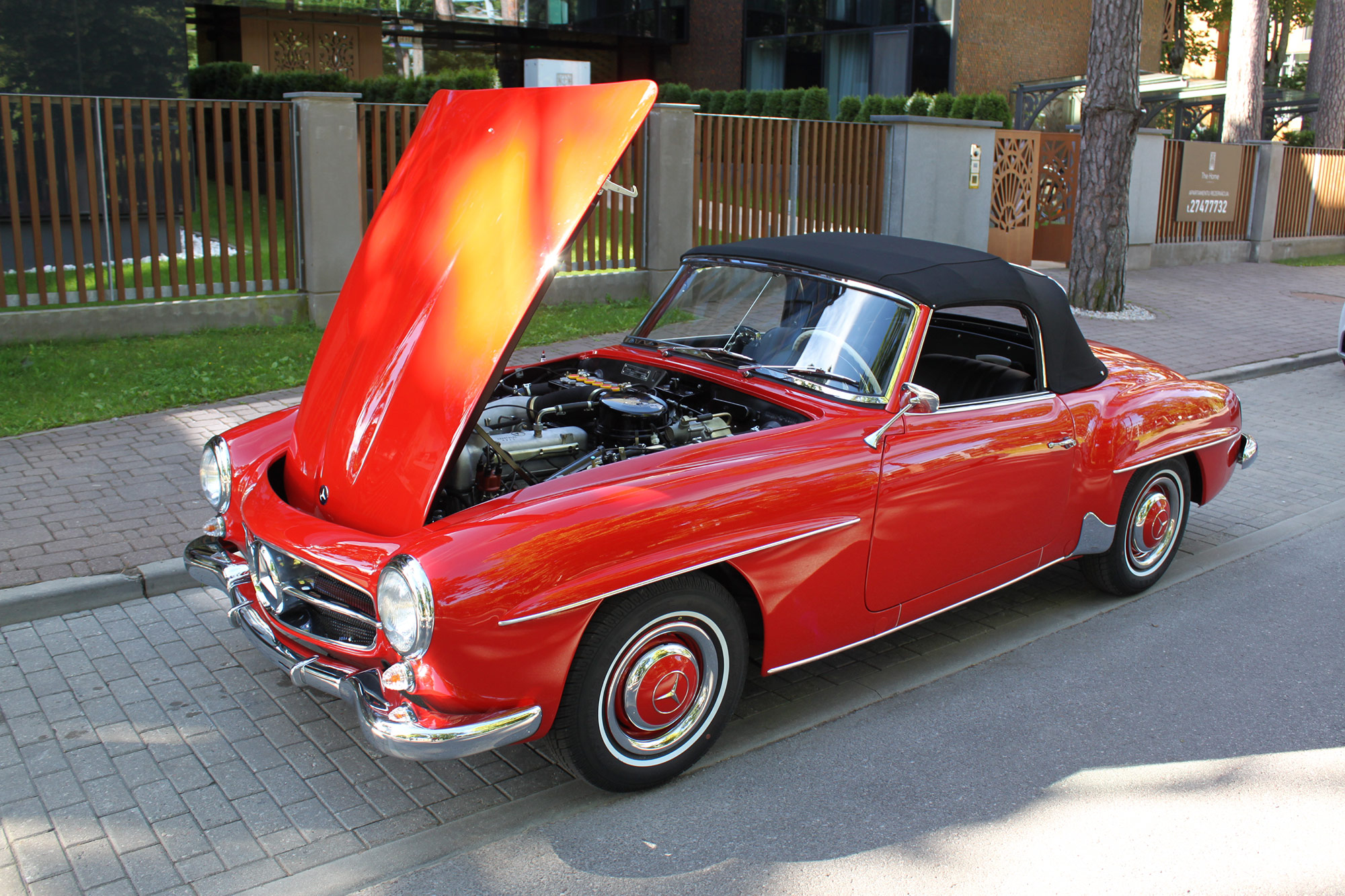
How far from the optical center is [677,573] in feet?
10.8

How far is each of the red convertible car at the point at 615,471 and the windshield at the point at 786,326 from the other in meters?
0.01

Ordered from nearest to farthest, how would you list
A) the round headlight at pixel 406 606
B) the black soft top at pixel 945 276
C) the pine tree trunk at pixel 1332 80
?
the round headlight at pixel 406 606
the black soft top at pixel 945 276
the pine tree trunk at pixel 1332 80

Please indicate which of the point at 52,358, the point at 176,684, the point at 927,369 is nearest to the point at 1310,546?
the point at 927,369

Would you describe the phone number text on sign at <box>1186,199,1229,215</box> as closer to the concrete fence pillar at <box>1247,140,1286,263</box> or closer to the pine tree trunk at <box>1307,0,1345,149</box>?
the concrete fence pillar at <box>1247,140,1286,263</box>

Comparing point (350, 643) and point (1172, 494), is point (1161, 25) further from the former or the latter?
point (350, 643)

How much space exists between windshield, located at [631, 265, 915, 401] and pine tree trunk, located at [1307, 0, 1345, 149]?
69.3 feet

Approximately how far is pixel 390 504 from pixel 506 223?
103cm

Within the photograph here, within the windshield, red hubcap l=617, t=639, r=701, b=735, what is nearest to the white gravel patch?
the windshield

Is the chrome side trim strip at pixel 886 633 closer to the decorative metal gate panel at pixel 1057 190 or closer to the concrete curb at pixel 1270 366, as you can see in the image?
Answer: the concrete curb at pixel 1270 366

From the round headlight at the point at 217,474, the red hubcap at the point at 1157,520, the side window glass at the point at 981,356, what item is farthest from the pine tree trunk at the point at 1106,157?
the round headlight at the point at 217,474

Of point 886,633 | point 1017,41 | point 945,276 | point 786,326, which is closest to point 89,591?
point 786,326

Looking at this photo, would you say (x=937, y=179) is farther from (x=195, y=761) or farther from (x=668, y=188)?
(x=195, y=761)

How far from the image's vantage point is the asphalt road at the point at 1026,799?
3.10 meters

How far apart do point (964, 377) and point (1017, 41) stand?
2125 centimetres
